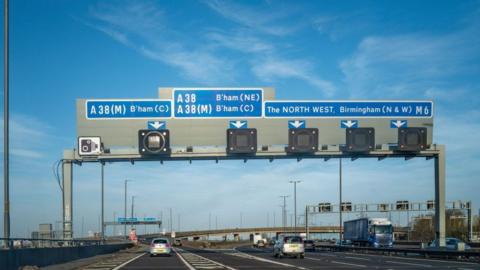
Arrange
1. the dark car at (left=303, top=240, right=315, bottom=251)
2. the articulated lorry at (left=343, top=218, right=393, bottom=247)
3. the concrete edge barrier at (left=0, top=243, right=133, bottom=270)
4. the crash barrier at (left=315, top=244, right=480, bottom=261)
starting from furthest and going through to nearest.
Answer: the dark car at (left=303, top=240, right=315, bottom=251)
the articulated lorry at (left=343, top=218, right=393, bottom=247)
the crash barrier at (left=315, top=244, right=480, bottom=261)
the concrete edge barrier at (left=0, top=243, right=133, bottom=270)

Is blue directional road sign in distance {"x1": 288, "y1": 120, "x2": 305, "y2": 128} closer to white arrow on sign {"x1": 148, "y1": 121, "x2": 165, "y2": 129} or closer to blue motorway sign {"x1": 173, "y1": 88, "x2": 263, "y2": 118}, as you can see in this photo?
blue motorway sign {"x1": 173, "y1": 88, "x2": 263, "y2": 118}

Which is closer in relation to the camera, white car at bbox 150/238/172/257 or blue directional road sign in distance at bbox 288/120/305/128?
blue directional road sign in distance at bbox 288/120/305/128

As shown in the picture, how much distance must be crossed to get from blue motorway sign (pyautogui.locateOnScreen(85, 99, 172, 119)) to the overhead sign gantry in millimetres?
60

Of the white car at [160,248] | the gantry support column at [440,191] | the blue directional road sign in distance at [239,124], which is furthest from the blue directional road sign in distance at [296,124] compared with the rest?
the white car at [160,248]

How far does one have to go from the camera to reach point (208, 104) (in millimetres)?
39031

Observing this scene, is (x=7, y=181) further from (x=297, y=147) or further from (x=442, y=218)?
(x=442, y=218)

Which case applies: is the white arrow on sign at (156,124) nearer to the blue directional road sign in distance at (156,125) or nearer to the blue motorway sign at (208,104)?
the blue directional road sign in distance at (156,125)

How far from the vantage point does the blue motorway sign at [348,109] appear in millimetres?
39656

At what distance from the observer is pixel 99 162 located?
4053cm

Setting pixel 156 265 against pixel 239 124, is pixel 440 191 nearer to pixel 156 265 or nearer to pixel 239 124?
pixel 239 124

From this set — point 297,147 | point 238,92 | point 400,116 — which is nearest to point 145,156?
point 238,92

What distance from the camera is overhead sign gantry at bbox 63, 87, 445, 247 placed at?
3881 cm

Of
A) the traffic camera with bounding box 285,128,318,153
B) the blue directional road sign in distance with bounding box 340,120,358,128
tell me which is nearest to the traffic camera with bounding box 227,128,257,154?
the traffic camera with bounding box 285,128,318,153

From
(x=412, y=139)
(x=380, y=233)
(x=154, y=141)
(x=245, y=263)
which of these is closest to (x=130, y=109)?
(x=154, y=141)
